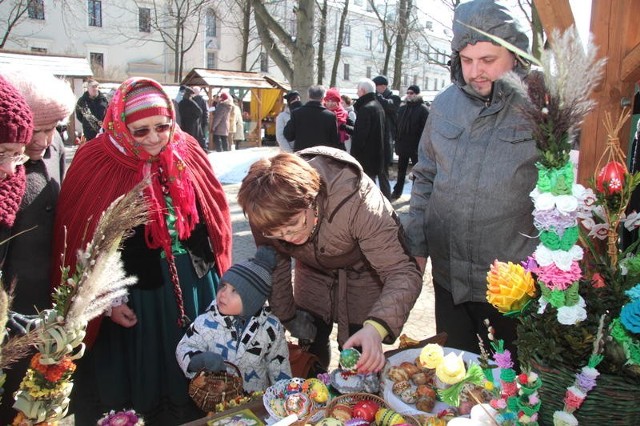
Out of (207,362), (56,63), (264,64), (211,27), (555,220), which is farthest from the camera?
(264,64)

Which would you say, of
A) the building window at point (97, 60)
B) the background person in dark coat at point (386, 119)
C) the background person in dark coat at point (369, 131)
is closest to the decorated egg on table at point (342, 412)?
the background person in dark coat at point (369, 131)

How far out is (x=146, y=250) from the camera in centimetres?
215

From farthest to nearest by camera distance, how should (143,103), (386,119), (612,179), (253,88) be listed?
(253,88), (386,119), (143,103), (612,179)

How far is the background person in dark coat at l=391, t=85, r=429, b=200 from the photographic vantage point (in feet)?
24.9

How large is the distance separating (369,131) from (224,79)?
9.40 m

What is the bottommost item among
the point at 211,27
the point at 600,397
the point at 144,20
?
the point at 600,397

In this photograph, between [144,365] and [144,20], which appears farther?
[144,20]

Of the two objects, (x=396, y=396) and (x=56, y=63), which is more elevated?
(x=56, y=63)

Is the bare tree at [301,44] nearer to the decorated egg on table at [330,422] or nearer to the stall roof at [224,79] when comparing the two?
the stall roof at [224,79]

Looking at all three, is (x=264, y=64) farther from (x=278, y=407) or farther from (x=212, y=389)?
(x=278, y=407)

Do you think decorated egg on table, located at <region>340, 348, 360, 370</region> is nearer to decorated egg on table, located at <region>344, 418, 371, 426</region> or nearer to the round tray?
the round tray

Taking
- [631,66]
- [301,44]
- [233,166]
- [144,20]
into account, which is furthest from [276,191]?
[144,20]

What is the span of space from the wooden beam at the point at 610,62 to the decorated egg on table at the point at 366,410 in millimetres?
952

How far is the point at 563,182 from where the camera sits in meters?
0.96
